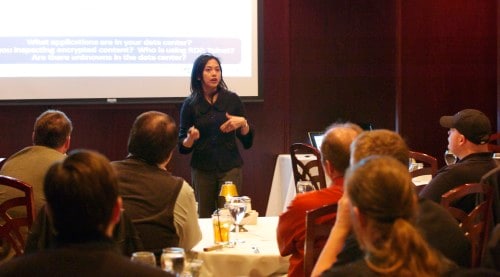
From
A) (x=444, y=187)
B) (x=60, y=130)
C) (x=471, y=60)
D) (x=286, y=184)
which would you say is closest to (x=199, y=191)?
(x=286, y=184)

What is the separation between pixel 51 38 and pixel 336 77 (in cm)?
Answer: 248

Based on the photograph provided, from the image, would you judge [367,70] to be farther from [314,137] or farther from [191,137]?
[191,137]

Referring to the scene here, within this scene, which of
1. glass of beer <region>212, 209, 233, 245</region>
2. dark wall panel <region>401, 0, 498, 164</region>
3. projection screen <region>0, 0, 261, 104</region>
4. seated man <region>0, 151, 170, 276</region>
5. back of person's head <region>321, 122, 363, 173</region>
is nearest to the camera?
seated man <region>0, 151, 170, 276</region>

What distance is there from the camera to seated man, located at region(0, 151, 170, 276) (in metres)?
1.57

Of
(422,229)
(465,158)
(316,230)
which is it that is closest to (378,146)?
(422,229)

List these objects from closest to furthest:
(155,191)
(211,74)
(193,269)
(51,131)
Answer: (193,269) < (155,191) < (51,131) < (211,74)

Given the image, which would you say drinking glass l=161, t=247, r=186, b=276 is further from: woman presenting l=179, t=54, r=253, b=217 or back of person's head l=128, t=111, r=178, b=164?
woman presenting l=179, t=54, r=253, b=217

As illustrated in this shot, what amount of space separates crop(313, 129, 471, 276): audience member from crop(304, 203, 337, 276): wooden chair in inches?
11.5

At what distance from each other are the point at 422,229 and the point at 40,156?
1.78 m

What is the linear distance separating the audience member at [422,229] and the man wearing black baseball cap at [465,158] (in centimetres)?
113

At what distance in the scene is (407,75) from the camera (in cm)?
692

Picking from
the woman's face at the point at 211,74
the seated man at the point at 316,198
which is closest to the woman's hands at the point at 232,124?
the woman's face at the point at 211,74

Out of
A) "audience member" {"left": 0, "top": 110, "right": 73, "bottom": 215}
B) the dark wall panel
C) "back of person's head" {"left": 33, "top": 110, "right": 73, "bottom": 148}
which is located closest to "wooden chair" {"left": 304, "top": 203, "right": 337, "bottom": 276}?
"audience member" {"left": 0, "top": 110, "right": 73, "bottom": 215}

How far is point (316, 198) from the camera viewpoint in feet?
8.86
